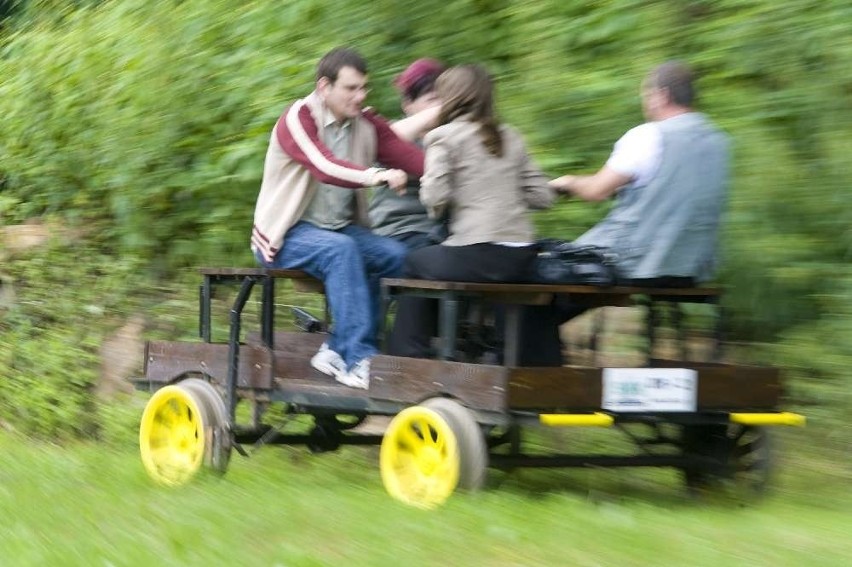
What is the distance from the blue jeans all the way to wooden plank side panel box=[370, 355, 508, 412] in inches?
17.2

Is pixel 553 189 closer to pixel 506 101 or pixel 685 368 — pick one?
pixel 685 368

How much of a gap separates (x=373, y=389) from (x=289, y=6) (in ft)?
13.9

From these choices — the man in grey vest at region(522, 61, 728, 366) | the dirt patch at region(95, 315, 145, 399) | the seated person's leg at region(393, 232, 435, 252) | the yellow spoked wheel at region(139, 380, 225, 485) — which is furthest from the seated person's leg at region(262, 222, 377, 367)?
the dirt patch at region(95, 315, 145, 399)

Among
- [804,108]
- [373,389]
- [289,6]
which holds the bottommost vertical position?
[373,389]

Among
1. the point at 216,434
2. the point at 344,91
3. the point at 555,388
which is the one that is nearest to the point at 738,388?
the point at 555,388

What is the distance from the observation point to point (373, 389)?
6680mm

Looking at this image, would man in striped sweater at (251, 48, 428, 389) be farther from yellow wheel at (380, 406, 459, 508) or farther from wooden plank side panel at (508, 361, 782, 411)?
wooden plank side panel at (508, 361, 782, 411)

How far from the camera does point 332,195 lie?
7445 millimetres

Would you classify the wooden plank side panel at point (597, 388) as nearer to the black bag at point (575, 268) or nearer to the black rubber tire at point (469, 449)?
the black rubber tire at point (469, 449)

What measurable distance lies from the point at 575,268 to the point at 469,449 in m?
1.05

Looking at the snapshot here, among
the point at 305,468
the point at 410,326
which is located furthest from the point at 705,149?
the point at 305,468

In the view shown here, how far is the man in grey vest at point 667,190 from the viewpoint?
6.66 metres

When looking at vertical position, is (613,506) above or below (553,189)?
below

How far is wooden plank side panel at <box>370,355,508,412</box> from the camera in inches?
239
